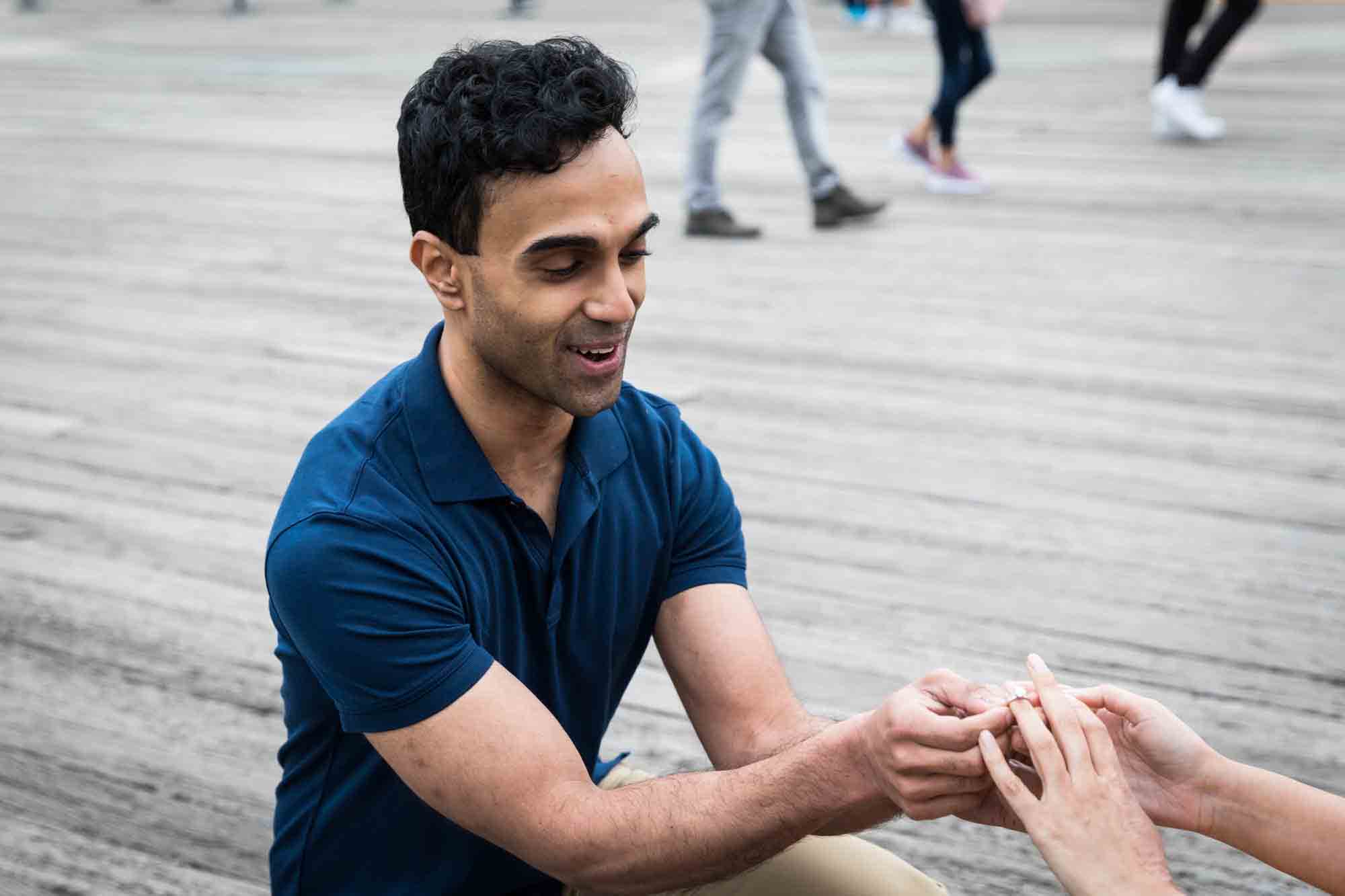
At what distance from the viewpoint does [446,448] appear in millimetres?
1851

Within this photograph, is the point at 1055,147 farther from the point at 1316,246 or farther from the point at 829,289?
the point at 829,289

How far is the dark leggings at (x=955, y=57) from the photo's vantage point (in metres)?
7.16

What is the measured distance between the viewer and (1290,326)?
535cm

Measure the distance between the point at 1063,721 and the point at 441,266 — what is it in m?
0.90

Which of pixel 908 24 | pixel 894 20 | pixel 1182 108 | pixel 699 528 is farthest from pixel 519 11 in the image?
pixel 699 528

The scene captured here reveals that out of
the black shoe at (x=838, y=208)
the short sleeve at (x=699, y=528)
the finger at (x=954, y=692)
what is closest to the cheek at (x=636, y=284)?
the short sleeve at (x=699, y=528)

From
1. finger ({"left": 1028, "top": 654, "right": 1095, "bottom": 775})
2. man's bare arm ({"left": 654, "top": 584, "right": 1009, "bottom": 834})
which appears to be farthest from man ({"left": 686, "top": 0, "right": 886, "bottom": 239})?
finger ({"left": 1028, "top": 654, "right": 1095, "bottom": 775})

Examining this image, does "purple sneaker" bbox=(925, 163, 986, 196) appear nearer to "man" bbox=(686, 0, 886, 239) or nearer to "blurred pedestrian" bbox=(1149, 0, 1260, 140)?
"man" bbox=(686, 0, 886, 239)

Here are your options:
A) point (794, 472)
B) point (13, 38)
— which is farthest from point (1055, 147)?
point (13, 38)

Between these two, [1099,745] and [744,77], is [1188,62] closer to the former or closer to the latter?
[744,77]

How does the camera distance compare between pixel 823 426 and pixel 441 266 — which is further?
pixel 823 426

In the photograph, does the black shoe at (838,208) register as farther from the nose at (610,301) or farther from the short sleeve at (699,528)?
the nose at (610,301)

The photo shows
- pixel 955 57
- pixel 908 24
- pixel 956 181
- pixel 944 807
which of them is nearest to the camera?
pixel 944 807

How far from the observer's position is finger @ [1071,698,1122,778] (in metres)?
1.76
